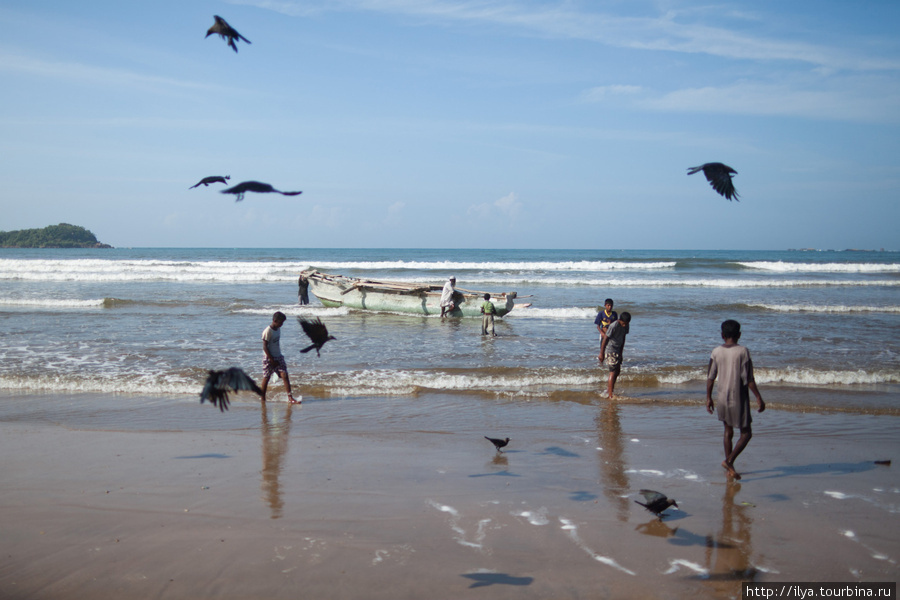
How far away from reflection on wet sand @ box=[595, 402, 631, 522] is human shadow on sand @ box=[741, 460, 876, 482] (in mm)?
1108

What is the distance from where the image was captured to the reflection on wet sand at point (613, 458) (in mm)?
4848

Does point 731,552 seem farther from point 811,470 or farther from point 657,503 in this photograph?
point 811,470

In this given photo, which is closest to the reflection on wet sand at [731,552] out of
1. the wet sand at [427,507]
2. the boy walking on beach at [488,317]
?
the wet sand at [427,507]

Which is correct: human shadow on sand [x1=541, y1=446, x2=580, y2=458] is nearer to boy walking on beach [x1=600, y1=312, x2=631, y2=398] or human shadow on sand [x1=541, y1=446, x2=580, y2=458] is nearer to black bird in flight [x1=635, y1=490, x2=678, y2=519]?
black bird in flight [x1=635, y1=490, x2=678, y2=519]

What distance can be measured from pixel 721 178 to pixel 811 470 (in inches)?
112

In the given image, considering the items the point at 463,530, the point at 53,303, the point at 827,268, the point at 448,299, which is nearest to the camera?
the point at 463,530

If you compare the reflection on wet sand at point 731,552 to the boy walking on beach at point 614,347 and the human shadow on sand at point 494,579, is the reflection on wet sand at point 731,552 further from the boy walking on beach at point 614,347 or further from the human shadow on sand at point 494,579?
the boy walking on beach at point 614,347

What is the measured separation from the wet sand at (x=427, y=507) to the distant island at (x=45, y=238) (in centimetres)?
10072

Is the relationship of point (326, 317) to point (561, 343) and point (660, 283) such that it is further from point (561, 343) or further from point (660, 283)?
point (660, 283)

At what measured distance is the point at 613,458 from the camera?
19.6 ft

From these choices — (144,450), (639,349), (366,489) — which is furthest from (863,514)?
(639,349)

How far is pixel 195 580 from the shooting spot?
3.62 metres

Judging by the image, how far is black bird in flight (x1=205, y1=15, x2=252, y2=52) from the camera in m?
4.25

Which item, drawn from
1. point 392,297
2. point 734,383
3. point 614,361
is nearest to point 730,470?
point 734,383
